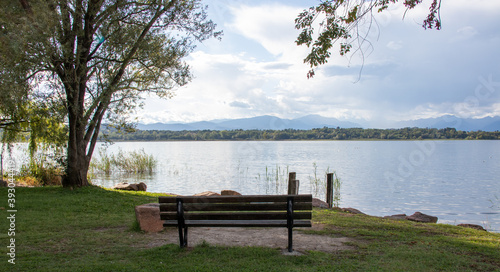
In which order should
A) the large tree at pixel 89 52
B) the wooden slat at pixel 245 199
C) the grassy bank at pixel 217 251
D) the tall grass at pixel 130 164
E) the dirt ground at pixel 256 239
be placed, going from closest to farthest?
the grassy bank at pixel 217 251 < the wooden slat at pixel 245 199 < the dirt ground at pixel 256 239 < the large tree at pixel 89 52 < the tall grass at pixel 130 164

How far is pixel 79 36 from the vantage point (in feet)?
49.9

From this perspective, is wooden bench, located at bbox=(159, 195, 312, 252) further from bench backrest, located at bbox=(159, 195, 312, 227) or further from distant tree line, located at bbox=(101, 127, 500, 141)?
distant tree line, located at bbox=(101, 127, 500, 141)

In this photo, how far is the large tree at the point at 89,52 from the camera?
12914mm

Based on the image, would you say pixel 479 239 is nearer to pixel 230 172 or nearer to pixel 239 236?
pixel 239 236

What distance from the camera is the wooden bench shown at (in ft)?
20.8

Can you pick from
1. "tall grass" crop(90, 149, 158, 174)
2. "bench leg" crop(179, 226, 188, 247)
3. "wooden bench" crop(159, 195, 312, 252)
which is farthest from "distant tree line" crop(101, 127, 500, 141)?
"wooden bench" crop(159, 195, 312, 252)

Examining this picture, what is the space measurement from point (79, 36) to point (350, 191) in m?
18.9

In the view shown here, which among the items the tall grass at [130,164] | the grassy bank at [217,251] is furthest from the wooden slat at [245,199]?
the tall grass at [130,164]

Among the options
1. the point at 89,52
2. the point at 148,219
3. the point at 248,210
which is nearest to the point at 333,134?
the point at 89,52

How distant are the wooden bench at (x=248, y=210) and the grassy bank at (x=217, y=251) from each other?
1.73 ft

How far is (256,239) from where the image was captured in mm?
7668

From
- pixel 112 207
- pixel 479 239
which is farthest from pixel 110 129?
pixel 479 239

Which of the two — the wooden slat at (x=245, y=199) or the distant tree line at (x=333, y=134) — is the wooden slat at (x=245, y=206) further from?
the distant tree line at (x=333, y=134)

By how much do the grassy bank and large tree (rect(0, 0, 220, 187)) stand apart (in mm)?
5899
